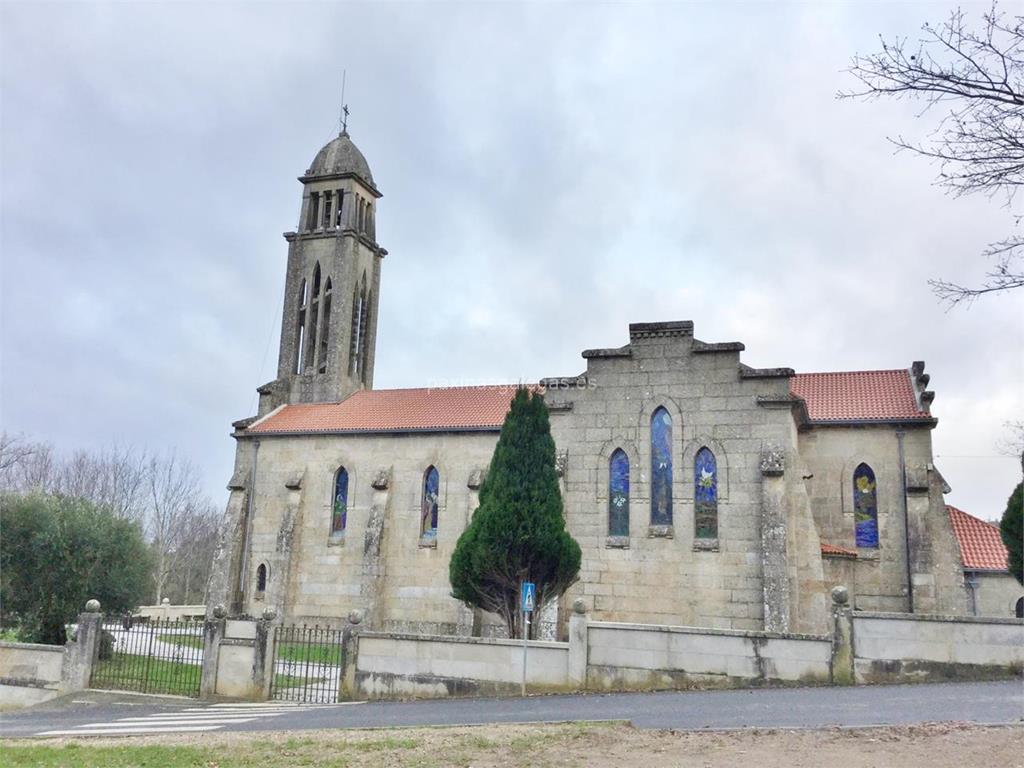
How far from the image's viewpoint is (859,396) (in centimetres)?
2725

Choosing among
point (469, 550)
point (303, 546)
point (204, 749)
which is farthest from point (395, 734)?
point (303, 546)

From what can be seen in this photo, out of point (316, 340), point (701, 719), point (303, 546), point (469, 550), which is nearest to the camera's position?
point (701, 719)

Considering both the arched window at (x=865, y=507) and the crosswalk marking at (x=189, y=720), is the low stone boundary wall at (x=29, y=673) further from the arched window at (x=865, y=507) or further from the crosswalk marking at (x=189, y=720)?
the arched window at (x=865, y=507)

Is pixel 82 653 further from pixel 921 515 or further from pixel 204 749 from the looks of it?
pixel 921 515

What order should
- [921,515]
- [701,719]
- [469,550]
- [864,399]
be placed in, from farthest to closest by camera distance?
[864,399] < [921,515] < [469,550] < [701,719]

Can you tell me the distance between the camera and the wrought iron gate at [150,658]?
1961 centimetres

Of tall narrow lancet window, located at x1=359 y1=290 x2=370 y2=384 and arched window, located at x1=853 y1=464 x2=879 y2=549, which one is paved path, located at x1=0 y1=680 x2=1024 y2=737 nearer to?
arched window, located at x1=853 y1=464 x2=879 y2=549

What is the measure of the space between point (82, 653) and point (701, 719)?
15.1 meters

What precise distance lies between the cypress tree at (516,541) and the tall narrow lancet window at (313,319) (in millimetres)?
19800

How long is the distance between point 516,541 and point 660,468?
6007mm

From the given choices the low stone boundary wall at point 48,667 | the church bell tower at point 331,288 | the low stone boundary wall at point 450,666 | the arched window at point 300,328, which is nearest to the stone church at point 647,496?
the church bell tower at point 331,288

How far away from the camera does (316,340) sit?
3831cm

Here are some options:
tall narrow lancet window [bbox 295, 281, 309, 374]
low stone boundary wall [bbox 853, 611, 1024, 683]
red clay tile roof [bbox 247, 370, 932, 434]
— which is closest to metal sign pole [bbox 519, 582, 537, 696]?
low stone boundary wall [bbox 853, 611, 1024, 683]

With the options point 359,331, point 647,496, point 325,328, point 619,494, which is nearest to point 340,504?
point 325,328
